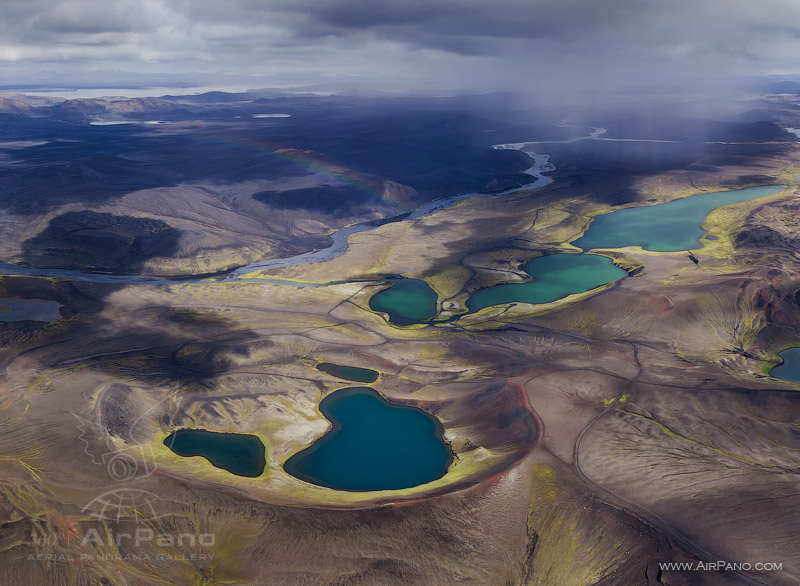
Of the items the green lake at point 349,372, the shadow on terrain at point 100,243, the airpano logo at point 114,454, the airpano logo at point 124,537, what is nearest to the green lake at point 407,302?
the green lake at point 349,372

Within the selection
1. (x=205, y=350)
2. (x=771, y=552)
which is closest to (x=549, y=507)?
(x=771, y=552)

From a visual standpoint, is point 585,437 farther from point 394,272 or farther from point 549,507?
point 394,272

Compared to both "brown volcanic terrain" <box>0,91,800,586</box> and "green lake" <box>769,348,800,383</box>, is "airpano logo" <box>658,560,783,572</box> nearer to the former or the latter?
"brown volcanic terrain" <box>0,91,800,586</box>

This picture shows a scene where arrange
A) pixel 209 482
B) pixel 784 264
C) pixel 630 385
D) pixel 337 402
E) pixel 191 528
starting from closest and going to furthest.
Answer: pixel 191 528, pixel 209 482, pixel 630 385, pixel 337 402, pixel 784 264

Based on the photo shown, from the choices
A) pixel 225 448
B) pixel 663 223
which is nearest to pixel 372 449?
pixel 225 448

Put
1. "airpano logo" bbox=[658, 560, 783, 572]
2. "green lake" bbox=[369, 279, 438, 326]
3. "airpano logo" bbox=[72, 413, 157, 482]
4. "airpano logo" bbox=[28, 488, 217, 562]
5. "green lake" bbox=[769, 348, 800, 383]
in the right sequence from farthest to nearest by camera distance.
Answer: "green lake" bbox=[369, 279, 438, 326] < "green lake" bbox=[769, 348, 800, 383] < "airpano logo" bbox=[72, 413, 157, 482] < "airpano logo" bbox=[28, 488, 217, 562] < "airpano logo" bbox=[658, 560, 783, 572]

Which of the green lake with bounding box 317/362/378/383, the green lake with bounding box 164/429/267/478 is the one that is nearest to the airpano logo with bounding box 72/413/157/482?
the green lake with bounding box 164/429/267/478
